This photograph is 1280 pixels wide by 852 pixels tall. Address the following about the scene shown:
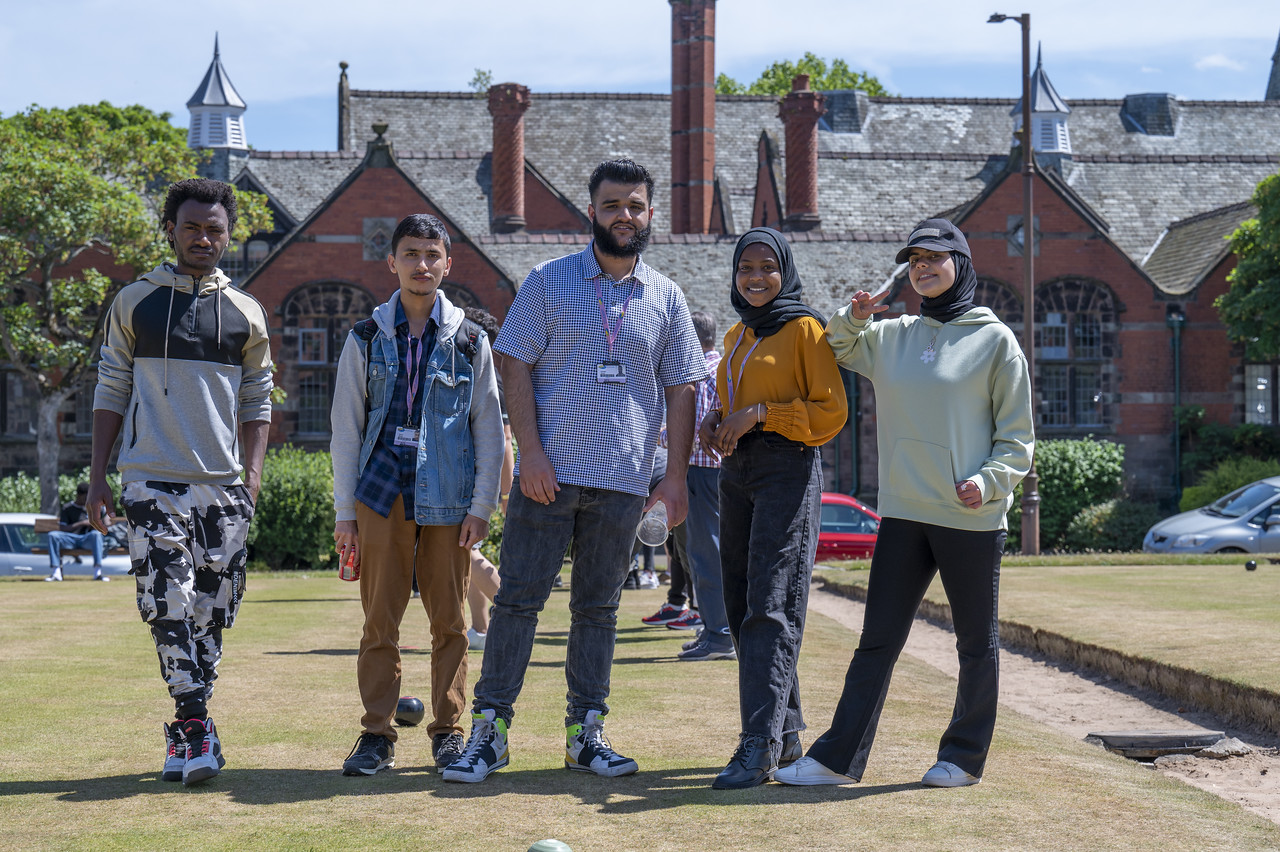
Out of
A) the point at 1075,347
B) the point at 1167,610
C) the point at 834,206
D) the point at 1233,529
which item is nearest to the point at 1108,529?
the point at 1075,347

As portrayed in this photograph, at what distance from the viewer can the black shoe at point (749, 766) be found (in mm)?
5089

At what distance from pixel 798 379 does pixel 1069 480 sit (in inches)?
986

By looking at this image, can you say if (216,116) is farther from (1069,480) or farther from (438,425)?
(438,425)

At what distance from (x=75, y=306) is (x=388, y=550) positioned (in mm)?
26177

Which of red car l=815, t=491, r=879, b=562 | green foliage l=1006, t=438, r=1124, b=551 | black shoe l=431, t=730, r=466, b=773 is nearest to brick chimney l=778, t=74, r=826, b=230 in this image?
→ green foliage l=1006, t=438, r=1124, b=551

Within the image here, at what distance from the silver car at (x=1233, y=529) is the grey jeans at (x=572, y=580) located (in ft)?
62.4

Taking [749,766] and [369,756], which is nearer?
[749,766]

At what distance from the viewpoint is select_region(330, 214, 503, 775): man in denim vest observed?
5352mm

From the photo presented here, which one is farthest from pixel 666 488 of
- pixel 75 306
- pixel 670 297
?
pixel 75 306

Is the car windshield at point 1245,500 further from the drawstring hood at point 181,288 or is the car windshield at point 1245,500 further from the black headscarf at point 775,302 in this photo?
the drawstring hood at point 181,288

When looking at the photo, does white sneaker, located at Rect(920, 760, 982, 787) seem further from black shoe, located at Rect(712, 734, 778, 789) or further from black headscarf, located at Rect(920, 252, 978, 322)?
black headscarf, located at Rect(920, 252, 978, 322)

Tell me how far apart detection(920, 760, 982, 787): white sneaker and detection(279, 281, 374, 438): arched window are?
90.2 feet

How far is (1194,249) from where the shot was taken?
114 feet

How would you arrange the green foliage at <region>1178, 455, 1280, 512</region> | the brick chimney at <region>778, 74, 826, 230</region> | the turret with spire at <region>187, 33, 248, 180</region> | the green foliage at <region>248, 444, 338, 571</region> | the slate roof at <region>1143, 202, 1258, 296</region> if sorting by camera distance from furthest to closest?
the turret with spire at <region>187, 33, 248, 180</region>, the brick chimney at <region>778, 74, 826, 230</region>, the slate roof at <region>1143, 202, 1258, 296</region>, the green foliage at <region>1178, 455, 1280, 512</region>, the green foliage at <region>248, 444, 338, 571</region>
